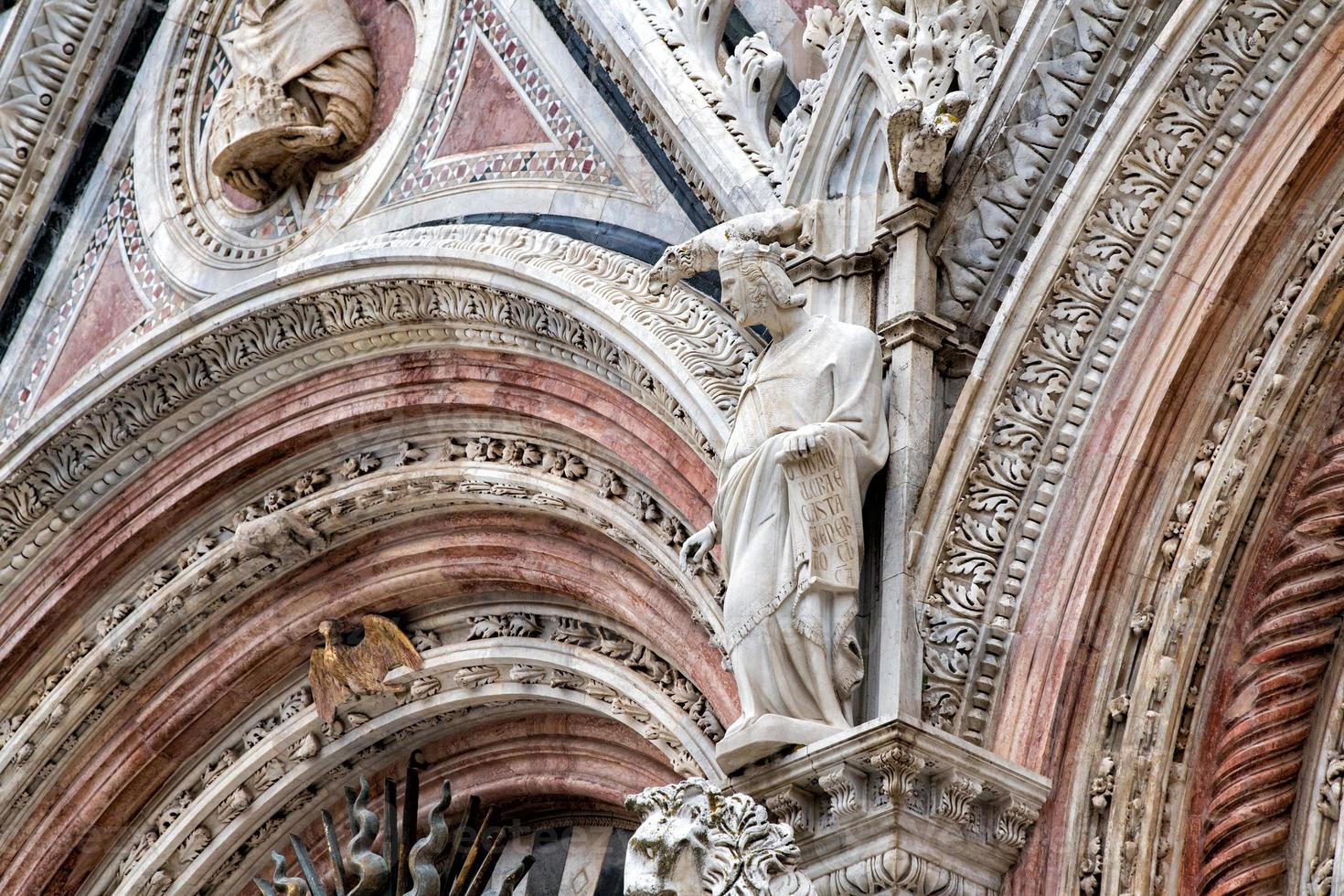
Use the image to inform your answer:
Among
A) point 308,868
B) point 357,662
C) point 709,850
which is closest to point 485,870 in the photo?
point 308,868

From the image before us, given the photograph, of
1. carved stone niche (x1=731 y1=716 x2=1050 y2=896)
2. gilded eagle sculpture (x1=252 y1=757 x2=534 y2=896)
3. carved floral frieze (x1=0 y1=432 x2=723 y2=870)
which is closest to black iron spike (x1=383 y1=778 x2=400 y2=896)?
gilded eagle sculpture (x1=252 y1=757 x2=534 y2=896)

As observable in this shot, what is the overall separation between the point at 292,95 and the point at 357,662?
2.04 meters

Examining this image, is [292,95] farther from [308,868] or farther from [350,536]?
[308,868]

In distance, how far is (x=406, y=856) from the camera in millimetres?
8156

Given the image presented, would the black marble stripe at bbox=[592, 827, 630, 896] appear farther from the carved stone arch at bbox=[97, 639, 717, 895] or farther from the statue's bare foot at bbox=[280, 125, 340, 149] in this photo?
the statue's bare foot at bbox=[280, 125, 340, 149]

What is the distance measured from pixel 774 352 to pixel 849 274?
0.34m

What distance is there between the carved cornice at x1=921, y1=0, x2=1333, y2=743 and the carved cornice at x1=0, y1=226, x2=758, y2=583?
2.75ft

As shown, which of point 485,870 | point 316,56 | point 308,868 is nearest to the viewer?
point 485,870

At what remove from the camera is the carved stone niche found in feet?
18.9

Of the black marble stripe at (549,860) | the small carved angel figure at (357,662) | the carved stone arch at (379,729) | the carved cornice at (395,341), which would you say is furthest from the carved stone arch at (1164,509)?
the small carved angel figure at (357,662)

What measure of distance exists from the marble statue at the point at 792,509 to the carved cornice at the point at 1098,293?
276mm

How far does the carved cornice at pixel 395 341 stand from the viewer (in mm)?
7113

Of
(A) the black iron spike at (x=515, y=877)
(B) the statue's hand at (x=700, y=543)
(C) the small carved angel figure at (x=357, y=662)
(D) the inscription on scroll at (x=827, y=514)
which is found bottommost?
(D) the inscription on scroll at (x=827, y=514)

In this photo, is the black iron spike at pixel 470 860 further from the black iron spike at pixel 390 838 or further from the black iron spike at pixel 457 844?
the black iron spike at pixel 390 838
